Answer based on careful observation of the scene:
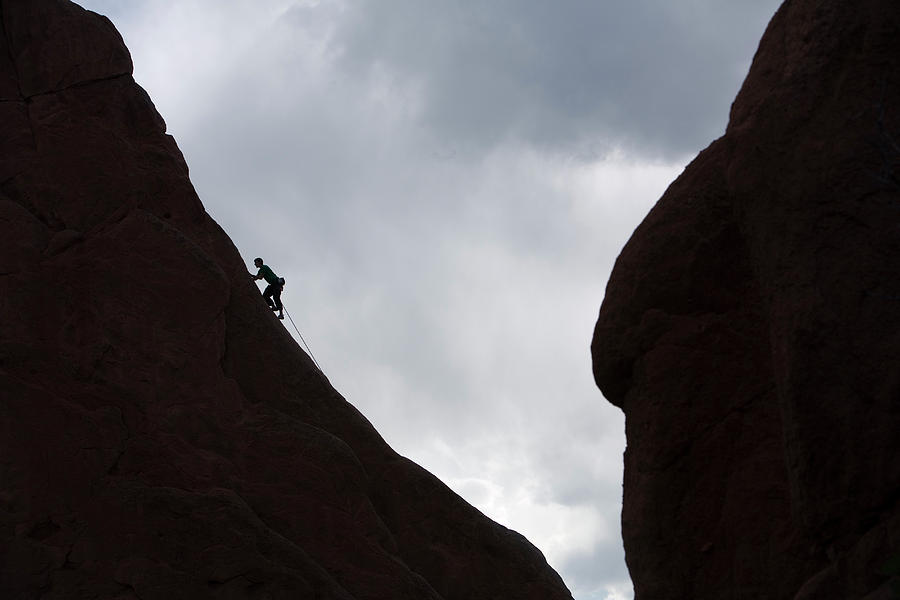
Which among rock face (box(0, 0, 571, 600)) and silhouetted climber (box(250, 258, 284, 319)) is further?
silhouetted climber (box(250, 258, 284, 319))

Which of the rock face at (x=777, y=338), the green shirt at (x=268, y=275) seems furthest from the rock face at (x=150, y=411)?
the rock face at (x=777, y=338)

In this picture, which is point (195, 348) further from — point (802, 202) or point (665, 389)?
point (802, 202)

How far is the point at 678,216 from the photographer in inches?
396

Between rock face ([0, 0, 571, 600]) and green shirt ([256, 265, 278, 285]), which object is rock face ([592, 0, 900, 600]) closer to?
rock face ([0, 0, 571, 600])

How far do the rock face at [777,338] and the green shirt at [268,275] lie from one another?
46.8ft

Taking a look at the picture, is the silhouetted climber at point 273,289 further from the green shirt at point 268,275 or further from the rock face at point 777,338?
the rock face at point 777,338

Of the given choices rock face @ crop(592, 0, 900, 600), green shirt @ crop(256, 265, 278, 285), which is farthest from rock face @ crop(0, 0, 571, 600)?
rock face @ crop(592, 0, 900, 600)

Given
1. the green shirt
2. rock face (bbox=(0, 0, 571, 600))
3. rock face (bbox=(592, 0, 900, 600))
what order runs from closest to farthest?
rock face (bbox=(592, 0, 900, 600)) → rock face (bbox=(0, 0, 571, 600)) → the green shirt

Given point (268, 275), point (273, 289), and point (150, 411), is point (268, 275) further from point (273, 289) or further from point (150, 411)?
point (150, 411)

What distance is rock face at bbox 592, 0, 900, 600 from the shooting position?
7.93m

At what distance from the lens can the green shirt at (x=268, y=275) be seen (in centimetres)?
2356

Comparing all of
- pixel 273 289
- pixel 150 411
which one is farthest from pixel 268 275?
pixel 150 411

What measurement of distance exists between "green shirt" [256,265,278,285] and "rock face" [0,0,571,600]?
211 inches

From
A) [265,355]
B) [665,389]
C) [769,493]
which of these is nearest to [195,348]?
[265,355]
